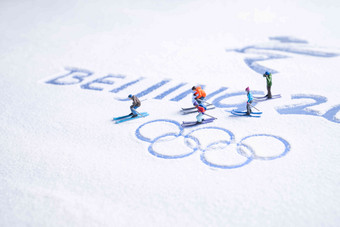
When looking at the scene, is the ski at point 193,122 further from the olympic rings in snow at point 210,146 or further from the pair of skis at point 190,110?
the pair of skis at point 190,110

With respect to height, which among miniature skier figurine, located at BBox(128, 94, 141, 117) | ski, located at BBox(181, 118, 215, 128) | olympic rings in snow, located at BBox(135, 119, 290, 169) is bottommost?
olympic rings in snow, located at BBox(135, 119, 290, 169)

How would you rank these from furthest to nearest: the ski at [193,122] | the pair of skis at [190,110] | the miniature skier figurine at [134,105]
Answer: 1. the pair of skis at [190,110]
2. the miniature skier figurine at [134,105]
3. the ski at [193,122]

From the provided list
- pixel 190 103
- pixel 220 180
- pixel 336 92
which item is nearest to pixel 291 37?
pixel 336 92

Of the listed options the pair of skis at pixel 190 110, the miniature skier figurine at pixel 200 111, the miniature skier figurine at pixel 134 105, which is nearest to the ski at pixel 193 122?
the miniature skier figurine at pixel 200 111

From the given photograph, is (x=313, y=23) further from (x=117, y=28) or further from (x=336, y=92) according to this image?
(x=117, y=28)

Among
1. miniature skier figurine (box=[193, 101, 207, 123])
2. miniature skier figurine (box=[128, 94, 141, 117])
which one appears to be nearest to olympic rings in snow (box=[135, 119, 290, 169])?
miniature skier figurine (box=[193, 101, 207, 123])

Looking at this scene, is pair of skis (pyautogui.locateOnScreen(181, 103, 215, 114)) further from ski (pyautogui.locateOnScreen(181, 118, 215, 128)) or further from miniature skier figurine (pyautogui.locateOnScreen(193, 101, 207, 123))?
miniature skier figurine (pyautogui.locateOnScreen(193, 101, 207, 123))

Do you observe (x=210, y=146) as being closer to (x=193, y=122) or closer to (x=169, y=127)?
(x=193, y=122)
